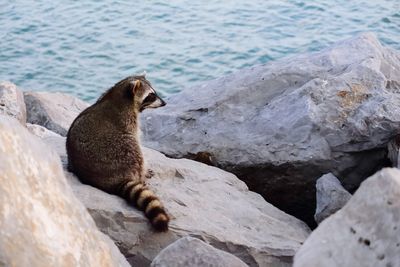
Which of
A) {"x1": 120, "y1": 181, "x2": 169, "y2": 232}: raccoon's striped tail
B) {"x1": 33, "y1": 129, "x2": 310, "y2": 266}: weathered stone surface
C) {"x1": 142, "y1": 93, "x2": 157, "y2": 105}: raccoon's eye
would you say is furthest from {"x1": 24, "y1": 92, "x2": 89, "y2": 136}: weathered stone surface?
{"x1": 120, "y1": 181, "x2": 169, "y2": 232}: raccoon's striped tail

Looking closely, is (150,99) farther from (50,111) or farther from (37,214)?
(37,214)

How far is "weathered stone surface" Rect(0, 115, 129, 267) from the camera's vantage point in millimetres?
2822

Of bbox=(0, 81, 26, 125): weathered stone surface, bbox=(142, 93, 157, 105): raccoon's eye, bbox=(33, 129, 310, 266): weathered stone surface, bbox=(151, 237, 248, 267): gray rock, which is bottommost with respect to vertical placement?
bbox=(0, 81, 26, 125): weathered stone surface

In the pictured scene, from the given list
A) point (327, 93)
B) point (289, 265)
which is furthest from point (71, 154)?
point (327, 93)

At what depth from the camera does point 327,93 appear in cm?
660

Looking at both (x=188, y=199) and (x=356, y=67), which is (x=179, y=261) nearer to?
(x=188, y=199)

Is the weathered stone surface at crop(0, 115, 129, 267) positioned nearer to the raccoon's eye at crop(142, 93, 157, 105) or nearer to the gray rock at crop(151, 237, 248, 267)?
the gray rock at crop(151, 237, 248, 267)

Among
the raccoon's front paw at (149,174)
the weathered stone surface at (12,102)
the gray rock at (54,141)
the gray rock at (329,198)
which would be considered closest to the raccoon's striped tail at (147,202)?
the raccoon's front paw at (149,174)

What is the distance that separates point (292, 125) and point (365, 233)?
3547 millimetres

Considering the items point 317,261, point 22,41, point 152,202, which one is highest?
point 317,261

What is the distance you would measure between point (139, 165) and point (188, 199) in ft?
1.38

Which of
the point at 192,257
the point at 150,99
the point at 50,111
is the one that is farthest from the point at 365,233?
the point at 50,111

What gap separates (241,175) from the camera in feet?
21.4

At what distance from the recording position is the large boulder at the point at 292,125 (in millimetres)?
6250
